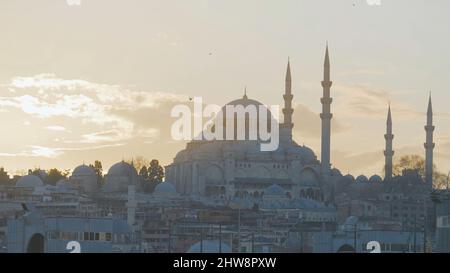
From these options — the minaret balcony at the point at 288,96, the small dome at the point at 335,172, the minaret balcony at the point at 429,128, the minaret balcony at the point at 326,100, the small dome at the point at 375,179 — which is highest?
the minaret balcony at the point at 288,96

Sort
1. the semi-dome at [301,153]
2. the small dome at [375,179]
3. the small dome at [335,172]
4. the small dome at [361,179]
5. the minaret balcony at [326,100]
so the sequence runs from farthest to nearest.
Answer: the small dome at [361,179] < the small dome at [335,172] < the small dome at [375,179] < the semi-dome at [301,153] < the minaret balcony at [326,100]

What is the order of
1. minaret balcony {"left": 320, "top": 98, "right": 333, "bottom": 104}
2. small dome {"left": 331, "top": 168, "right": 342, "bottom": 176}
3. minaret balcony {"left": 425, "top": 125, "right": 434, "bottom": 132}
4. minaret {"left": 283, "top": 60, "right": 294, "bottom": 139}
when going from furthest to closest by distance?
small dome {"left": 331, "top": 168, "right": 342, "bottom": 176}
minaret {"left": 283, "top": 60, "right": 294, "bottom": 139}
minaret balcony {"left": 425, "top": 125, "right": 434, "bottom": 132}
minaret balcony {"left": 320, "top": 98, "right": 333, "bottom": 104}

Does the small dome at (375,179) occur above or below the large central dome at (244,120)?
below

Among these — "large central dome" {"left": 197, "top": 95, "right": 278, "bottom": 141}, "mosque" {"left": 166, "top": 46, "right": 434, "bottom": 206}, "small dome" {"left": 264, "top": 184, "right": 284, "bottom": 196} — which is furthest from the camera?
"mosque" {"left": 166, "top": 46, "right": 434, "bottom": 206}

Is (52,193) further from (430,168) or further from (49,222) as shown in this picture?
(49,222)

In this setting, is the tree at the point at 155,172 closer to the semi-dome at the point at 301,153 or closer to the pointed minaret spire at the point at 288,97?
the semi-dome at the point at 301,153

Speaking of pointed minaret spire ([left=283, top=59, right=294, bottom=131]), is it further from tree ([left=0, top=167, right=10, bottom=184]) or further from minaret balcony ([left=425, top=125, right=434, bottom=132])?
tree ([left=0, top=167, right=10, bottom=184])

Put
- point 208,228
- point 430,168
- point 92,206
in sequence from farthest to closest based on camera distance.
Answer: point 430,168 → point 92,206 → point 208,228

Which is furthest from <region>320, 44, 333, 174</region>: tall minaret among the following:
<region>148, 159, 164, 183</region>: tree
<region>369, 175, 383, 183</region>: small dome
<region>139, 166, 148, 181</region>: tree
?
<region>148, 159, 164, 183</region>: tree

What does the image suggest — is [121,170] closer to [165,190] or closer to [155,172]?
[165,190]

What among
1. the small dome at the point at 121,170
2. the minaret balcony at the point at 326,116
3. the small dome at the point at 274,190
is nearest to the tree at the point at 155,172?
the small dome at the point at 121,170

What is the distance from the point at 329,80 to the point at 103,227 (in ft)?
82.4
